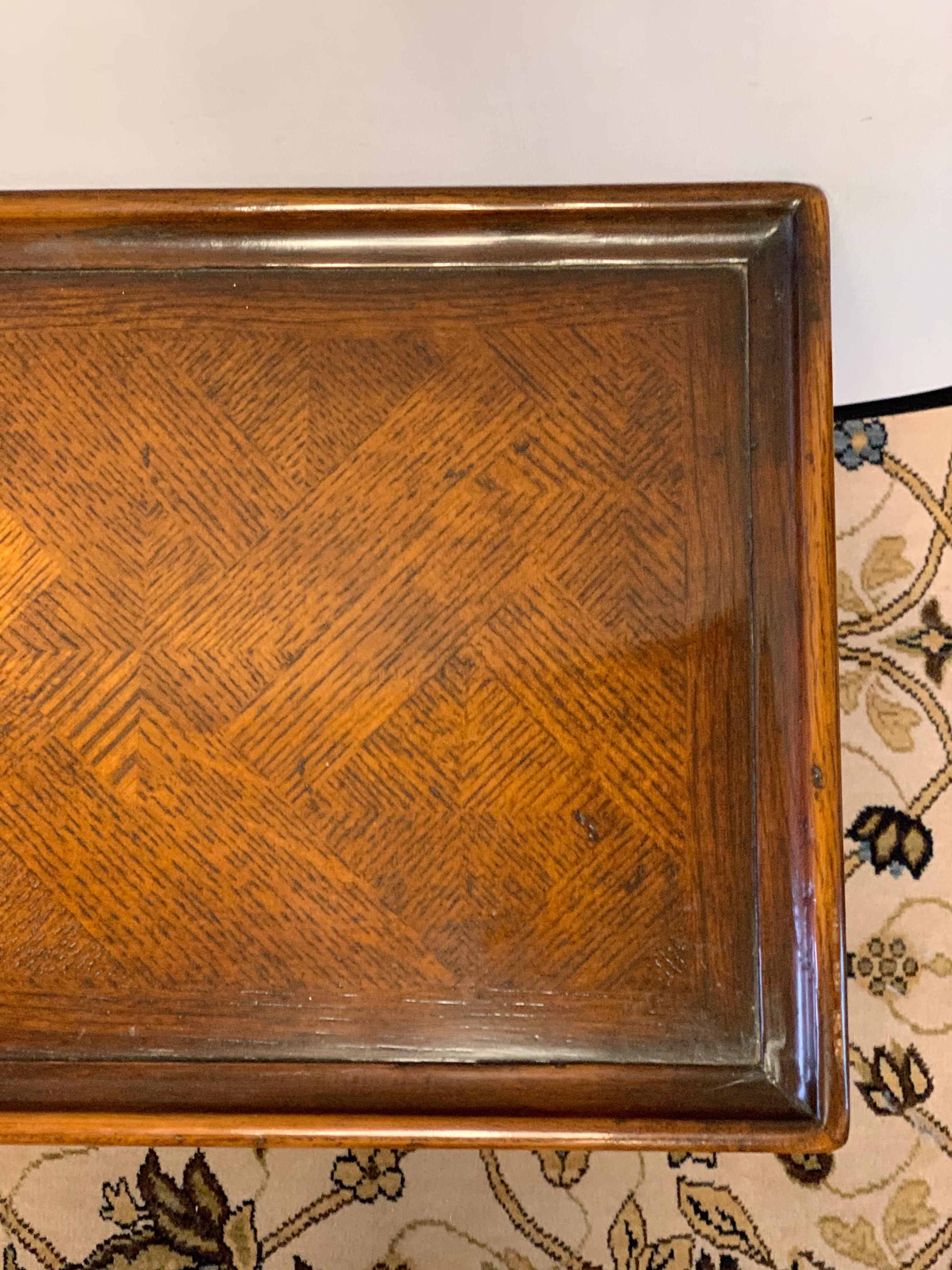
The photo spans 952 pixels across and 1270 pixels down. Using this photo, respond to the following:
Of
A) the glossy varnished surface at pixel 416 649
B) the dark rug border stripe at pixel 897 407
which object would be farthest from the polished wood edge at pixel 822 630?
the dark rug border stripe at pixel 897 407

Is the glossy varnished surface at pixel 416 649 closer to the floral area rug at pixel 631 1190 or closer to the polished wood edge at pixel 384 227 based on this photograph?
the polished wood edge at pixel 384 227

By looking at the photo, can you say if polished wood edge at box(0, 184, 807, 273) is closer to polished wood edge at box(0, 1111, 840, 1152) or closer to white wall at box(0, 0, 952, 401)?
white wall at box(0, 0, 952, 401)

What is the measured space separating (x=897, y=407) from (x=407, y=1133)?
75 centimetres

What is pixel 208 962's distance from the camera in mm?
553

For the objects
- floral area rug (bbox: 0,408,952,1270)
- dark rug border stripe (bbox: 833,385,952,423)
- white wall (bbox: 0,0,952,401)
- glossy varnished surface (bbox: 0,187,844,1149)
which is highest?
dark rug border stripe (bbox: 833,385,952,423)

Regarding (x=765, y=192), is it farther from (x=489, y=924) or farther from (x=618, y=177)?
(x=489, y=924)

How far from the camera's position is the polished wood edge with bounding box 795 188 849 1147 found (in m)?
0.53

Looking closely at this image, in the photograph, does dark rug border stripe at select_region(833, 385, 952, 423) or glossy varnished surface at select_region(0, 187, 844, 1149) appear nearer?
glossy varnished surface at select_region(0, 187, 844, 1149)

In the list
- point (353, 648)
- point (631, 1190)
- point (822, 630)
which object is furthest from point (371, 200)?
point (631, 1190)

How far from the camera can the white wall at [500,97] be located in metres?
0.58

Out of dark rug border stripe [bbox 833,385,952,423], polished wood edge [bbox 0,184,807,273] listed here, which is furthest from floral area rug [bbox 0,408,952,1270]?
polished wood edge [bbox 0,184,807,273]

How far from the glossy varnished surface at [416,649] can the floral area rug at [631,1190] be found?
0.37m

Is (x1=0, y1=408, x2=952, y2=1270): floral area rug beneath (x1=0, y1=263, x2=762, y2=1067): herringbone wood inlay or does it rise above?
beneath

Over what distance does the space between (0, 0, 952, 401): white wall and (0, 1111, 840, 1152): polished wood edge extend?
0.55 meters
